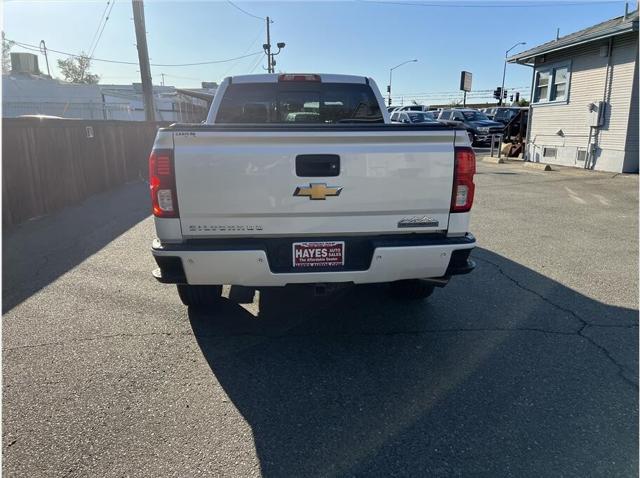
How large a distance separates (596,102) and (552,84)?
9.32 ft

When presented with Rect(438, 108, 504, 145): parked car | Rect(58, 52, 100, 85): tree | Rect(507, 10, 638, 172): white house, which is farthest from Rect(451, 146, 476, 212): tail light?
Rect(58, 52, 100, 85): tree

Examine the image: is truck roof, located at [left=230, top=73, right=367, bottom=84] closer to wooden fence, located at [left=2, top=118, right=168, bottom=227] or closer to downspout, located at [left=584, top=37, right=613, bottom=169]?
wooden fence, located at [left=2, top=118, right=168, bottom=227]

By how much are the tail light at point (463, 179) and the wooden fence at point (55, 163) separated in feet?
22.8

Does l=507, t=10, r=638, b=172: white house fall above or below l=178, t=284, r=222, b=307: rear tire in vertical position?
above

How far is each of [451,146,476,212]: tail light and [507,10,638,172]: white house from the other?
12.2 m

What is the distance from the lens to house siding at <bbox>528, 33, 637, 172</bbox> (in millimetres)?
12867

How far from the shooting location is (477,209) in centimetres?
888

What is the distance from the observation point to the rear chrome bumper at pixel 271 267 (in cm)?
310

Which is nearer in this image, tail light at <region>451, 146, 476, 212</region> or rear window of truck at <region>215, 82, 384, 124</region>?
tail light at <region>451, 146, 476, 212</region>

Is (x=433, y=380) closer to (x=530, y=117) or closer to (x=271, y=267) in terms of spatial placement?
(x=271, y=267)

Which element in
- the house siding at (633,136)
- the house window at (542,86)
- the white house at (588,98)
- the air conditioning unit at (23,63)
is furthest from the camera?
the air conditioning unit at (23,63)

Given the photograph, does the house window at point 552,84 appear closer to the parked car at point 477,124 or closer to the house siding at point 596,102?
the house siding at point 596,102

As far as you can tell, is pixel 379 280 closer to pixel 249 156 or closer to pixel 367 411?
pixel 367 411

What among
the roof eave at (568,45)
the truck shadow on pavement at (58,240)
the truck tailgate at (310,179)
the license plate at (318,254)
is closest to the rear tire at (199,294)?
the truck tailgate at (310,179)
